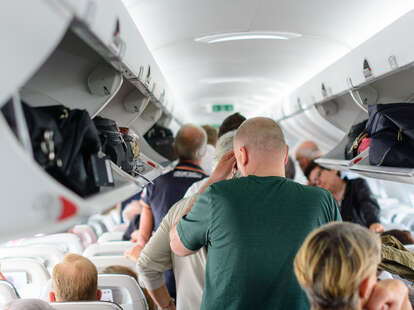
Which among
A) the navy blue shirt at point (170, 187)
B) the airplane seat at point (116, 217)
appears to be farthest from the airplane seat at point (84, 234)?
the navy blue shirt at point (170, 187)

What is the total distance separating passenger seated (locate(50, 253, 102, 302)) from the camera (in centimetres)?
238

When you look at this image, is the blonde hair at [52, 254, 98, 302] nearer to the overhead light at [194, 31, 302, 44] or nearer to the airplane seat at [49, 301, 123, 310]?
Answer: the airplane seat at [49, 301, 123, 310]

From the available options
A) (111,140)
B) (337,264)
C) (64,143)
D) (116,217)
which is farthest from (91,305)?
(116,217)

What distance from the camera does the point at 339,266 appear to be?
4.29 ft

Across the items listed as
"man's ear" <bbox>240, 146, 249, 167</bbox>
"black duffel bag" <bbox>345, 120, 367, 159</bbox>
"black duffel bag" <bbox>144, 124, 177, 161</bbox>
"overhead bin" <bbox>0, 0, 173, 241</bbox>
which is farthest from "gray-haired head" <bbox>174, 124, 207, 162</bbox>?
"man's ear" <bbox>240, 146, 249, 167</bbox>

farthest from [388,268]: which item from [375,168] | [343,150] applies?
[343,150]

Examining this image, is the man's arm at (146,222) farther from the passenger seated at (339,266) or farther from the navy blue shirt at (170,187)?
the passenger seated at (339,266)

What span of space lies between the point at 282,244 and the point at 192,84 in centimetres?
515

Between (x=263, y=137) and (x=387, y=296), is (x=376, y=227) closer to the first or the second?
(x=263, y=137)

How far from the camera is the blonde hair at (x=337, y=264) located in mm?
1307

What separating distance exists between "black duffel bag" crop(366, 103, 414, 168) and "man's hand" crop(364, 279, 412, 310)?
3.82ft

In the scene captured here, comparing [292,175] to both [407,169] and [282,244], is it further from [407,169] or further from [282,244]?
[282,244]

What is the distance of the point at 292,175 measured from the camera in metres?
7.36

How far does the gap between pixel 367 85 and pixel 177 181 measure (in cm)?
195
